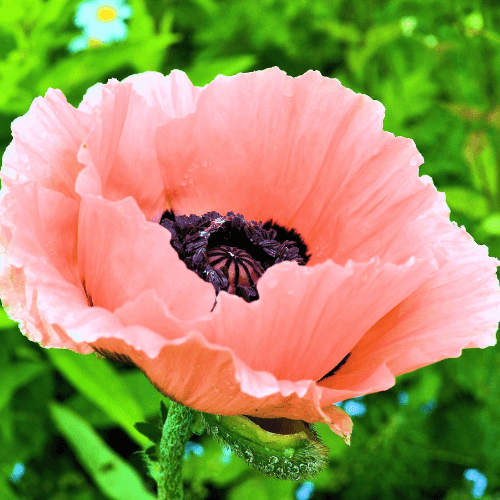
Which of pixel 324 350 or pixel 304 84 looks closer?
pixel 324 350

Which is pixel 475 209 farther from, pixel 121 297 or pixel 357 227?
pixel 121 297

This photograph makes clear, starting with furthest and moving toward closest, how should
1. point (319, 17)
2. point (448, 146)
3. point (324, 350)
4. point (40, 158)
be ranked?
1. point (319, 17)
2. point (448, 146)
3. point (40, 158)
4. point (324, 350)

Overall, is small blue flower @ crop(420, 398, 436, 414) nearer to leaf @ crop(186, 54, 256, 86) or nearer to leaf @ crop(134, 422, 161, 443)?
leaf @ crop(186, 54, 256, 86)

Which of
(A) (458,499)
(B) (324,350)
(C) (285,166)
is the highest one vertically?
(C) (285,166)

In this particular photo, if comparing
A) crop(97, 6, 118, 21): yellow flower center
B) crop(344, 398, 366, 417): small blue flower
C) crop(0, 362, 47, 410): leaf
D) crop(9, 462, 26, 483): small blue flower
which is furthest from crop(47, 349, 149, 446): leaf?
crop(97, 6, 118, 21): yellow flower center

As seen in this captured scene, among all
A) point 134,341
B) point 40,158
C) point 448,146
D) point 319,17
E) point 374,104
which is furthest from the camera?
point 319,17

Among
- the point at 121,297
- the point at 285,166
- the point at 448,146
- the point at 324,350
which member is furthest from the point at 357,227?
the point at 448,146
